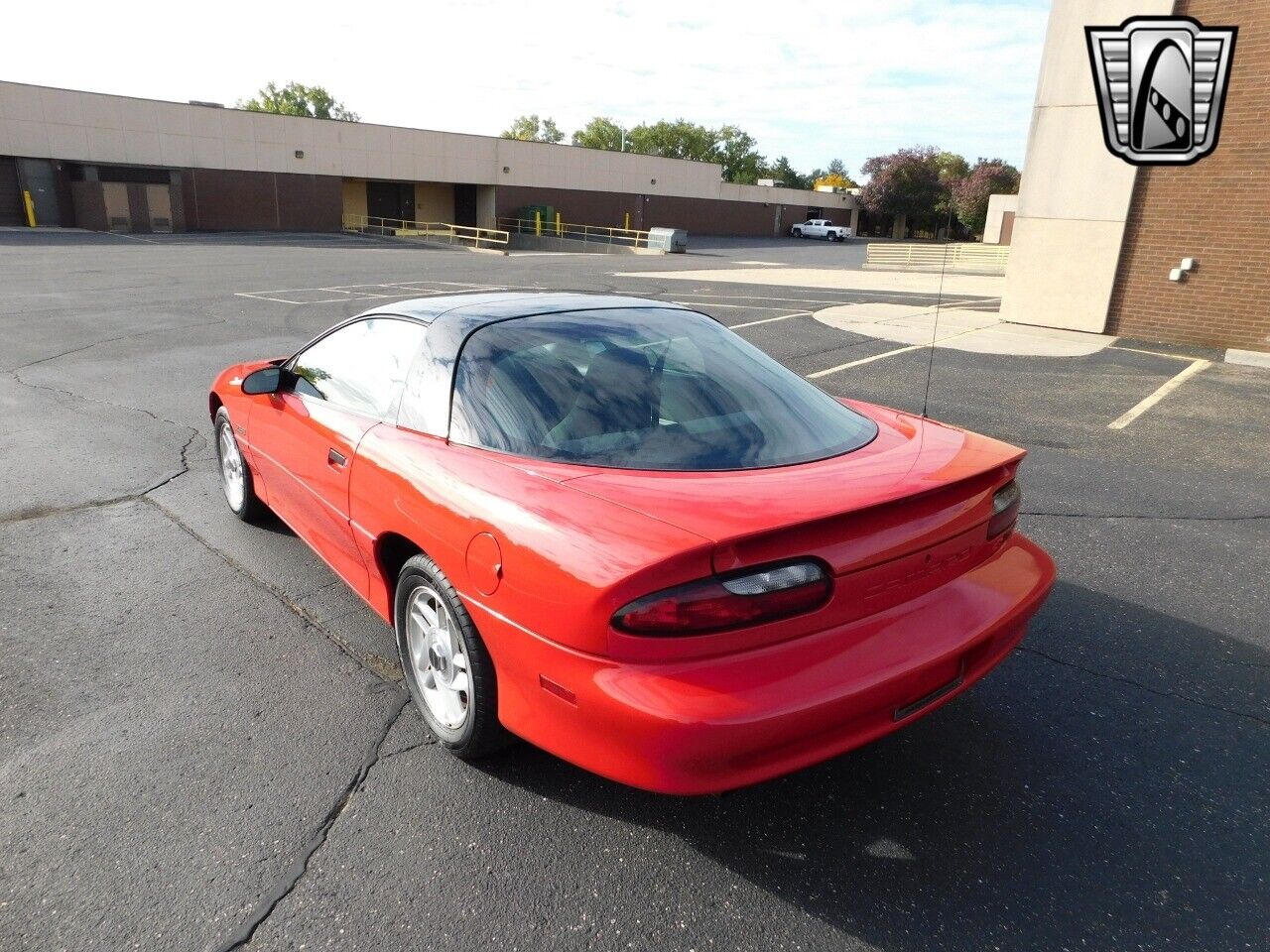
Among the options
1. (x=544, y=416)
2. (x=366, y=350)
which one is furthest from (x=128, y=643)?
(x=544, y=416)

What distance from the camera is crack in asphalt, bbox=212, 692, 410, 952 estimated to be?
7.04 ft

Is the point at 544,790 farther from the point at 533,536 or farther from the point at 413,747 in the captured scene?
the point at 533,536

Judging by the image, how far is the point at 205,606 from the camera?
3863mm

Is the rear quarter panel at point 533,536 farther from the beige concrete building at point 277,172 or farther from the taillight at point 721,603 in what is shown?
the beige concrete building at point 277,172

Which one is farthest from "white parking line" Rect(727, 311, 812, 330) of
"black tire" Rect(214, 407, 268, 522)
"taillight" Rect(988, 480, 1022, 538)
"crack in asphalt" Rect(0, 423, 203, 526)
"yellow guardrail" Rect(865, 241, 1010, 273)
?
"yellow guardrail" Rect(865, 241, 1010, 273)

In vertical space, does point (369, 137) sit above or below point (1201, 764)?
above

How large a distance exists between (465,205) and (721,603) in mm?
51178

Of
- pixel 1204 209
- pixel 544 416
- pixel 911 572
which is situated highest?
pixel 1204 209

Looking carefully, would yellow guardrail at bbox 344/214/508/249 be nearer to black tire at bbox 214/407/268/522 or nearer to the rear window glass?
black tire at bbox 214/407/268/522

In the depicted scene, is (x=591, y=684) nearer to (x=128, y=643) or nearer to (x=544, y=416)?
(x=544, y=416)

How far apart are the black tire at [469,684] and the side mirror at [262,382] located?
1578 mm

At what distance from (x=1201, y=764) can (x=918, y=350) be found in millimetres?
8842

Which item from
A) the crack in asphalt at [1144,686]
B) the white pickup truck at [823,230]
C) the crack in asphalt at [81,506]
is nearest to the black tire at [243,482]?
the crack in asphalt at [81,506]

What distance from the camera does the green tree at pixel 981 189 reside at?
55.7 metres
